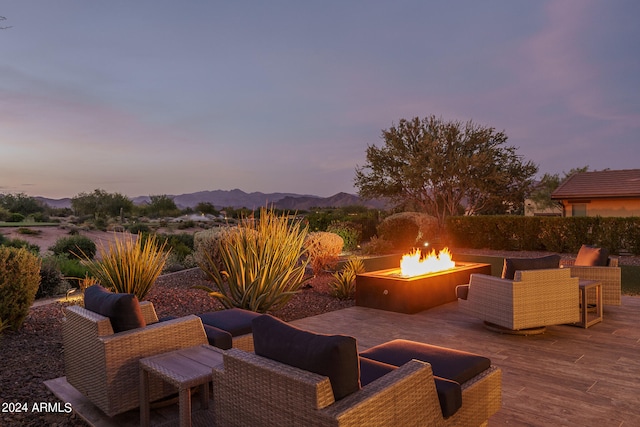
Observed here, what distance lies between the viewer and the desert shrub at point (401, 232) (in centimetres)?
1564

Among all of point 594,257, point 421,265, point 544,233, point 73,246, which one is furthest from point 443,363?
point 73,246

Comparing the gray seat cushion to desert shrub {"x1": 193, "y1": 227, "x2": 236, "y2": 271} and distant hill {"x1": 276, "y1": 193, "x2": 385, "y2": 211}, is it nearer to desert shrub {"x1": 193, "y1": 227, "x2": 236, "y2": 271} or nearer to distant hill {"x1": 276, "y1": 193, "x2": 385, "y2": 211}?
desert shrub {"x1": 193, "y1": 227, "x2": 236, "y2": 271}

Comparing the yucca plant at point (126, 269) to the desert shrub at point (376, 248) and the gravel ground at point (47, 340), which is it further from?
the desert shrub at point (376, 248)

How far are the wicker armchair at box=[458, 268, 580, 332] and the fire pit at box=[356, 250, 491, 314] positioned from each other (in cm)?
111

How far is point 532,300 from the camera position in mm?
4707

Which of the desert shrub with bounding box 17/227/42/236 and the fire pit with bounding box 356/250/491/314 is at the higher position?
the desert shrub with bounding box 17/227/42/236

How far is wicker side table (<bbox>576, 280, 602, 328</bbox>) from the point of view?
5047 millimetres

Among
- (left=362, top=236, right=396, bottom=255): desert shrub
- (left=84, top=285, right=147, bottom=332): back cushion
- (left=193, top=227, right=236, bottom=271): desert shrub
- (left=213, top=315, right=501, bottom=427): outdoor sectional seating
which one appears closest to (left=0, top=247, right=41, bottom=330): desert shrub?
(left=84, top=285, right=147, bottom=332): back cushion

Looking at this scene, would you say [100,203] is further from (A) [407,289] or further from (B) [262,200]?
(A) [407,289]

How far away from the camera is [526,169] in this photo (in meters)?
23.6

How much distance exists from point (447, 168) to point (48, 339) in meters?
20.4

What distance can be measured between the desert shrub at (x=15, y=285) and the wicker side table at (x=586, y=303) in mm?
6154

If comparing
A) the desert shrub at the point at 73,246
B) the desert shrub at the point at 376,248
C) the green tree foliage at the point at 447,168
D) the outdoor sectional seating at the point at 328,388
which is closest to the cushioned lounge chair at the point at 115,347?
the outdoor sectional seating at the point at 328,388

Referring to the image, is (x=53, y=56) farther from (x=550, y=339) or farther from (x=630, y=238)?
(x=630, y=238)
